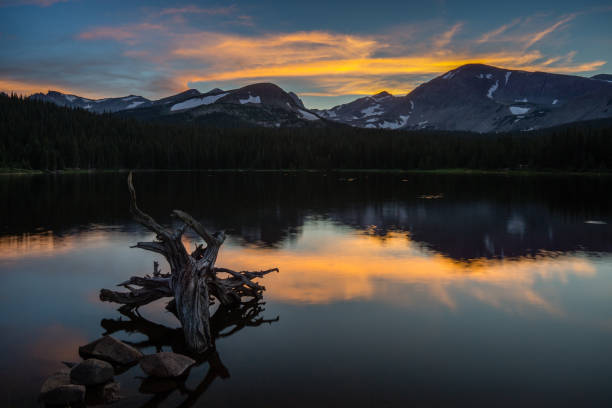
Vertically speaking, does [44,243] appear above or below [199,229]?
below

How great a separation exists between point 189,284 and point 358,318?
20.2 feet

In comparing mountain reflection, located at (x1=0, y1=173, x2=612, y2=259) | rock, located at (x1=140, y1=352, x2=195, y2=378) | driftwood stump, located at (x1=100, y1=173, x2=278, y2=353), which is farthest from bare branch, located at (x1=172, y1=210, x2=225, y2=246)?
mountain reflection, located at (x1=0, y1=173, x2=612, y2=259)

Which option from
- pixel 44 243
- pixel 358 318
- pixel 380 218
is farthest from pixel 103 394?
pixel 380 218

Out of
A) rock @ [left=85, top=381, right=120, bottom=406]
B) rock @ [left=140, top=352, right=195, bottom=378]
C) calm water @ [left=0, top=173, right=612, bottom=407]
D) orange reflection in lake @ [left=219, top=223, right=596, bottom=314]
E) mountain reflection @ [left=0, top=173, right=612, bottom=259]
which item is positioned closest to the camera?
rock @ [left=85, top=381, right=120, bottom=406]

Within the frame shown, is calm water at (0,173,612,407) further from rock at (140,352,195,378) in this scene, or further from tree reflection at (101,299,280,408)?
rock at (140,352,195,378)

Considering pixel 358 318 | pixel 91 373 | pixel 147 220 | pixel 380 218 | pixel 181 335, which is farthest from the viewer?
pixel 380 218

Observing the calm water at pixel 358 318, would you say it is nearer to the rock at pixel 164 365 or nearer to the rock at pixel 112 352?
the rock at pixel 164 365

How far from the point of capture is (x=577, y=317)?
16.4 metres

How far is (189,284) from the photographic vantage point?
14.3 m

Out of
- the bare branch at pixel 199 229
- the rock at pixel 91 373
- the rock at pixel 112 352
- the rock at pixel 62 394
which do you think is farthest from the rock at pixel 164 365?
the bare branch at pixel 199 229

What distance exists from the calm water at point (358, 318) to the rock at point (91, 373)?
520 mm

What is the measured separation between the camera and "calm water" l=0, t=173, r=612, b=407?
11242mm

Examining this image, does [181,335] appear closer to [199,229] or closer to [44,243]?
[199,229]

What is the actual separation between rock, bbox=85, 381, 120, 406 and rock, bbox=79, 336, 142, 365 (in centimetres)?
136
